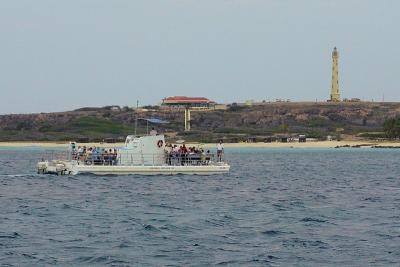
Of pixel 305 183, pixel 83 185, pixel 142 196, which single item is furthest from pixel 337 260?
pixel 305 183

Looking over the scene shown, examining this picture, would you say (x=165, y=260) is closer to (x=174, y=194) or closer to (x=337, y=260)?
(x=337, y=260)

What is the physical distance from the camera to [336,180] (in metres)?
69.2

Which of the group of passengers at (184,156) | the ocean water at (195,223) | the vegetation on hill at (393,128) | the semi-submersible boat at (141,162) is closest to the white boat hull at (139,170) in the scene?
the semi-submersible boat at (141,162)

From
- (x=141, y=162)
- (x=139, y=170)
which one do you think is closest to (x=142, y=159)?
(x=141, y=162)

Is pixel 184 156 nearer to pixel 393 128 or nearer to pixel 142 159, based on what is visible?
pixel 142 159

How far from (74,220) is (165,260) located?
10451mm

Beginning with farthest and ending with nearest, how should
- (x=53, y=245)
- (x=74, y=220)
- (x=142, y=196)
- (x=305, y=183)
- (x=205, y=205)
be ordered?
(x=305, y=183), (x=142, y=196), (x=205, y=205), (x=74, y=220), (x=53, y=245)

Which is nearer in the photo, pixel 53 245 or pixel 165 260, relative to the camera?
pixel 165 260

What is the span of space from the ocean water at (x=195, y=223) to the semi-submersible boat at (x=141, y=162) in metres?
2.25

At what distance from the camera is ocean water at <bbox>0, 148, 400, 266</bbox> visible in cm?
2964

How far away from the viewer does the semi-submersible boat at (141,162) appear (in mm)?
64438

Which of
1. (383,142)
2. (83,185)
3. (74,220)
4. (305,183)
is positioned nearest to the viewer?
(74,220)

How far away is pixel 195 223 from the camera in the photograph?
124 feet

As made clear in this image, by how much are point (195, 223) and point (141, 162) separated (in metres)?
27.5
